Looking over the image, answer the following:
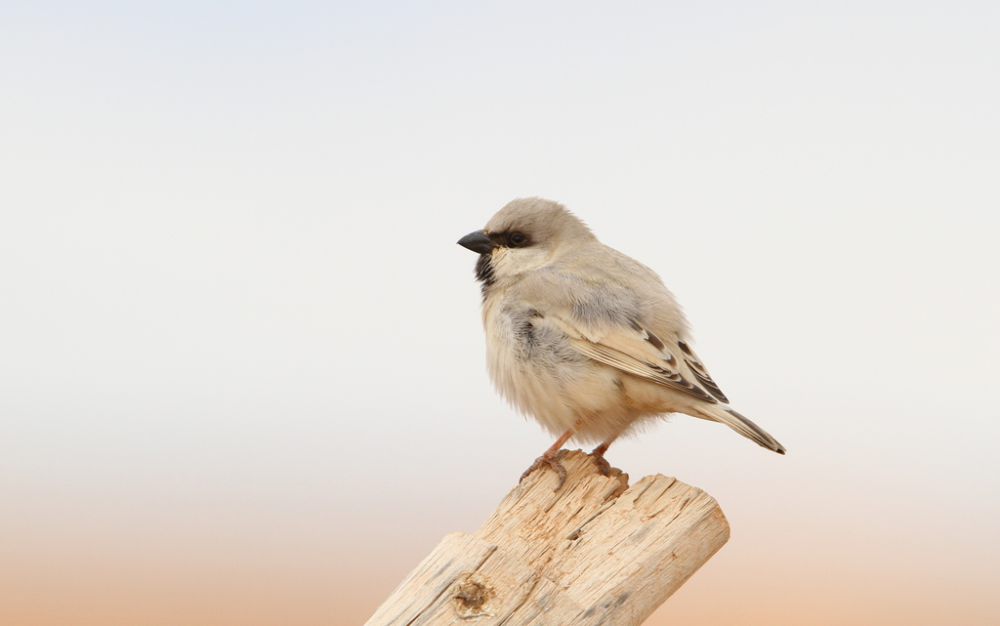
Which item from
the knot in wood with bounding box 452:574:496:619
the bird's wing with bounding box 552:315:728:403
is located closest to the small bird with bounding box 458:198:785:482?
the bird's wing with bounding box 552:315:728:403

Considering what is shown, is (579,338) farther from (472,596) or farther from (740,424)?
(472,596)

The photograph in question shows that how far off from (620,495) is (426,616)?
900 mm

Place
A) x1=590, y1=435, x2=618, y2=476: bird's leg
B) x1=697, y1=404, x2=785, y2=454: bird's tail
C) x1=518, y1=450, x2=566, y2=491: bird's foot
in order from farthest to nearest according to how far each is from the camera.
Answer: x1=590, y1=435, x2=618, y2=476: bird's leg < x1=518, y1=450, x2=566, y2=491: bird's foot < x1=697, y1=404, x2=785, y2=454: bird's tail

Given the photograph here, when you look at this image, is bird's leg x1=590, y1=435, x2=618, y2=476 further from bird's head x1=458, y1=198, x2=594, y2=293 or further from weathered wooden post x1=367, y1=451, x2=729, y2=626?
bird's head x1=458, y1=198, x2=594, y2=293

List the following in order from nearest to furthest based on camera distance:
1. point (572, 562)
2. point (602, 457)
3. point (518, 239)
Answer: point (572, 562)
point (602, 457)
point (518, 239)

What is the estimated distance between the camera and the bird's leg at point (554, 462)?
402 cm

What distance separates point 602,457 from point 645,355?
0.53 meters

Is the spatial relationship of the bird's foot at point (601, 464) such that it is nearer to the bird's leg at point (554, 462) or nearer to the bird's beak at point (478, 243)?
the bird's leg at point (554, 462)

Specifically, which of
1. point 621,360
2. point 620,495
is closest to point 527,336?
point 621,360

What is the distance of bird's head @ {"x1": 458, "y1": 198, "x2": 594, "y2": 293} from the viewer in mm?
4781

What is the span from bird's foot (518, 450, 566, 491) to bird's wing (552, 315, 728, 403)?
0.44 m

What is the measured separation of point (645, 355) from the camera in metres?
4.17

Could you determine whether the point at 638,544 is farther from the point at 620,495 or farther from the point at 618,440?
the point at 618,440

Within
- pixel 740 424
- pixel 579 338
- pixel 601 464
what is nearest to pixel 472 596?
pixel 601 464
